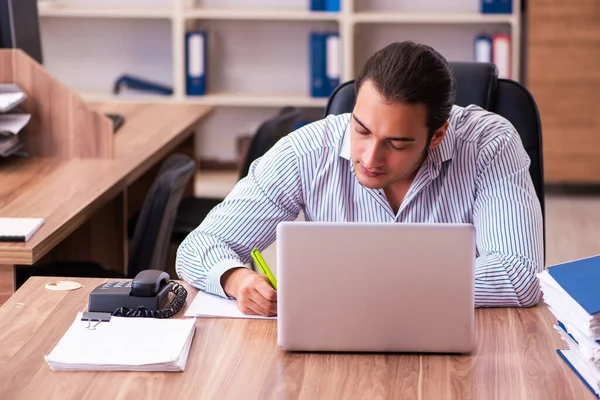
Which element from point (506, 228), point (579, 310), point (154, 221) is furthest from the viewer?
point (154, 221)

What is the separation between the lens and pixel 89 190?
2.59 meters

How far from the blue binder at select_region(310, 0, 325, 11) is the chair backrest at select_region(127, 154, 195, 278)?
2817 mm

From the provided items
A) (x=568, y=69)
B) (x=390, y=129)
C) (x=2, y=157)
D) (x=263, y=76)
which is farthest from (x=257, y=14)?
(x=390, y=129)

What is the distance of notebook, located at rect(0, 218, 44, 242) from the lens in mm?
2137

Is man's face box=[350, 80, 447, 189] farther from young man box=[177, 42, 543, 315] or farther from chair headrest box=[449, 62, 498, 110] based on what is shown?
chair headrest box=[449, 62, 498, 110]

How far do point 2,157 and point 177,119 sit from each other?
2.55 feet

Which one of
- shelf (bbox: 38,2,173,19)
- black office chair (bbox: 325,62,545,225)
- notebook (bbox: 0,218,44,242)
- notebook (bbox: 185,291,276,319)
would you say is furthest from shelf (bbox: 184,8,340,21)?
notebook (bbox: 185,291,276,319)

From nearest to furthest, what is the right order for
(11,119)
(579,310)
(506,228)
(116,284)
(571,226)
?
(579,310) < (116,284) < (506,228) < (11,119) < (571,226)

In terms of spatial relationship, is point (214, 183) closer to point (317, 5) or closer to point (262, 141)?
point (317, 5)

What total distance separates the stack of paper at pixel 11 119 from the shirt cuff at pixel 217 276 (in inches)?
47.7

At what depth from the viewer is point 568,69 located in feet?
16.3

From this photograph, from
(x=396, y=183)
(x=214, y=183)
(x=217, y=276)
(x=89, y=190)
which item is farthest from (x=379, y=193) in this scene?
(x=214, y=183)

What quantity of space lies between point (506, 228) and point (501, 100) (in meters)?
0.47

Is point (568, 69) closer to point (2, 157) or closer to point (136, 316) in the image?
point (2, 157)
